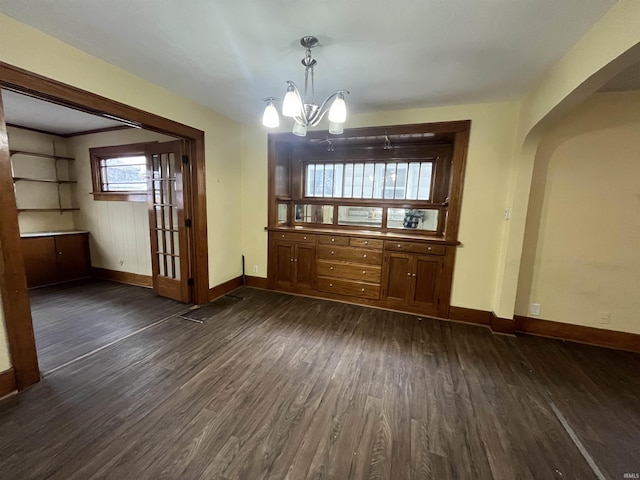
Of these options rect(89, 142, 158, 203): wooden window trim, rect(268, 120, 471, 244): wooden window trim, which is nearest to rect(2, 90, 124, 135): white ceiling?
rect(89, 142, 158, 203): wooden window trim

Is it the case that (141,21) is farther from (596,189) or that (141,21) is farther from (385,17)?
(596,189)

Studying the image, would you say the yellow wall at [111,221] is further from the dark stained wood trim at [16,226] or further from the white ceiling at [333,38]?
the white ceiling at [333,38]

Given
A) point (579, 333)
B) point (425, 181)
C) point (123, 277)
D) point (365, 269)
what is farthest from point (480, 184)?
point (123, 277)

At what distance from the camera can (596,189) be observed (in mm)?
2668

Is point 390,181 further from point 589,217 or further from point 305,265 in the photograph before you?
point 589,217

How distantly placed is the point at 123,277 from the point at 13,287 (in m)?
2.79

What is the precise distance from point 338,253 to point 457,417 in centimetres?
230

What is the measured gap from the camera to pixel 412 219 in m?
3.79

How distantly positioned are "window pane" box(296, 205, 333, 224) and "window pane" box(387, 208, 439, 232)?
0.93 meters

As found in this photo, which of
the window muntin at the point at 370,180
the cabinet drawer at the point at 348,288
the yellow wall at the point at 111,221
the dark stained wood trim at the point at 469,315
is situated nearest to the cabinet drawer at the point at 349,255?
the cabinet drawer at the point at 348,288

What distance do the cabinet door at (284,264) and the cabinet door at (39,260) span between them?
357cm

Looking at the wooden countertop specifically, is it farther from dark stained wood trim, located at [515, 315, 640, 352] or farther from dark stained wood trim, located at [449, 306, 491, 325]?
dark stained wood trim, located at [515, 315, 640, 352]

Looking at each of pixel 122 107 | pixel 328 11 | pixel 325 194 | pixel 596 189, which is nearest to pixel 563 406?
pixel 596 189

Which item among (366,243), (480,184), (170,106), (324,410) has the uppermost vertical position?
(170,106)
